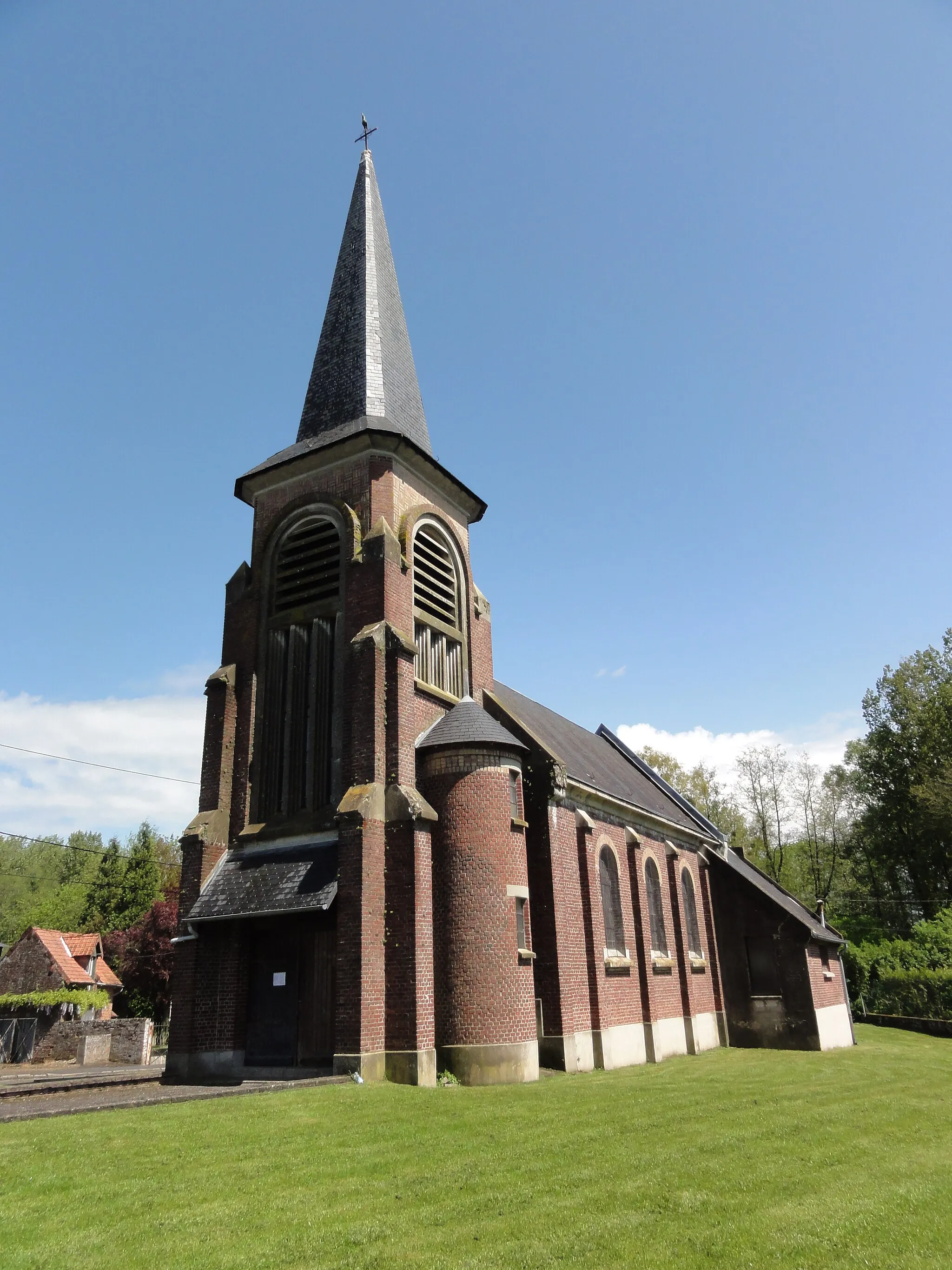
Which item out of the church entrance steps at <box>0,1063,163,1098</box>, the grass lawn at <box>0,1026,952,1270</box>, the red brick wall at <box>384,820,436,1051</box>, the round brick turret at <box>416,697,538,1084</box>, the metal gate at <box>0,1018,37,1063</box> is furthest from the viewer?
the metal gate at <box>0,1018,37,1063</box>

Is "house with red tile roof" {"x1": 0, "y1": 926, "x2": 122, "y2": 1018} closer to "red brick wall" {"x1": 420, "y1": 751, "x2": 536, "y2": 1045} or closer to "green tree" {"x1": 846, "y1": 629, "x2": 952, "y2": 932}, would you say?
"red brick wall" {"x1": 420, "y1": 751, "x2": 536, "y2": 1045}

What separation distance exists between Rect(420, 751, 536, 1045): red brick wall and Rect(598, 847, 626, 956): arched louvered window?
4477mm

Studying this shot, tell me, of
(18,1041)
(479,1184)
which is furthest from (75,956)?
(479,1184)

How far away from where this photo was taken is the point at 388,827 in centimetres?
1706

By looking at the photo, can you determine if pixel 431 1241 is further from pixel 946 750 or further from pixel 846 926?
pixel 946 750

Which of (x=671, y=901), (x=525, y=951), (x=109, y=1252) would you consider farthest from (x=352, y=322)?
(x=109, y=1252)

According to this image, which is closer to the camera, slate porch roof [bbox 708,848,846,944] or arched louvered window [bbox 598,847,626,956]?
arched louvered window [bbox 598,847,626,956]

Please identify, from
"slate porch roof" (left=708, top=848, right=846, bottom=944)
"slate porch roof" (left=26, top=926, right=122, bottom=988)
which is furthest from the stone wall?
"slate porch roof" (left=708, top=848, right=846, bottom=944)

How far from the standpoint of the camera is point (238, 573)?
21953 millimetres

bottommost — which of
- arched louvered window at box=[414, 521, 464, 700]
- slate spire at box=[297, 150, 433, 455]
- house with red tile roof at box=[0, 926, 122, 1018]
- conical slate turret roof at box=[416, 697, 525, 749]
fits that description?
house with red tile roof at box=[0, 926, 122, 1018]

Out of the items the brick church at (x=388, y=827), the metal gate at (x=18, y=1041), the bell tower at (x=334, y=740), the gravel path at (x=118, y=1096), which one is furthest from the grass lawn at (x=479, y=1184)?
the metal gate at (x=18, y=1041)

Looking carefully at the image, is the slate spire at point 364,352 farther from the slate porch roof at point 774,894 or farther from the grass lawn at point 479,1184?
the slate porch roof at point 774,894

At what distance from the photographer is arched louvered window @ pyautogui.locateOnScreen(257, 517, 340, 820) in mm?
19219

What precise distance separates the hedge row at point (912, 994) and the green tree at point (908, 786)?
1017 centimetres
